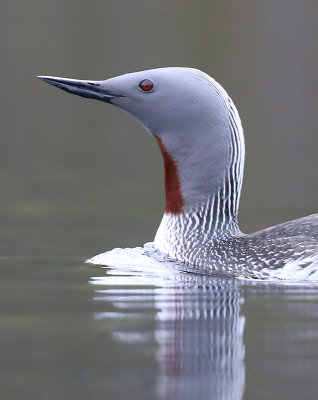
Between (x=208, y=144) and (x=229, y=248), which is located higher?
(x=208, y=144)

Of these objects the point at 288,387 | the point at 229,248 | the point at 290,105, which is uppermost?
the point at 290,105

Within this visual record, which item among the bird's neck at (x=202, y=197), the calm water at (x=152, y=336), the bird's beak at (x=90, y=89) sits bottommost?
the calm water at (x=152, y=336)

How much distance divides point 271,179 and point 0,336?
8.37m

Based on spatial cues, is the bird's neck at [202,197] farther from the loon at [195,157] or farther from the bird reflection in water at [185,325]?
the bird reflection in water at [185,325]

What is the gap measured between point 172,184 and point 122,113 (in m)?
15.7

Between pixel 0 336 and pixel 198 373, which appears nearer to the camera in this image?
pixel 198 373

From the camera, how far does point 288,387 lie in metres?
5.91

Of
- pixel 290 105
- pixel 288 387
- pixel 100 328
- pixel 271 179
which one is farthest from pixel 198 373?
pixel 290 105

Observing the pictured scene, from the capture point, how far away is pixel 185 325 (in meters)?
7.24

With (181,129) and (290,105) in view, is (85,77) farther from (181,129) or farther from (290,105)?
(181,129)

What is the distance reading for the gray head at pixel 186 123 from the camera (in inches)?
369

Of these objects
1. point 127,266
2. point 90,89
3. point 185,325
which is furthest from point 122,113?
point 185,325

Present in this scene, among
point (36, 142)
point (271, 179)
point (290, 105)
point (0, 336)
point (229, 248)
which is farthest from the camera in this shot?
point (290, 105)

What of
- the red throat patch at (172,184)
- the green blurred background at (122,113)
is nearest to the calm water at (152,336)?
the red throat patch at (172,184)
